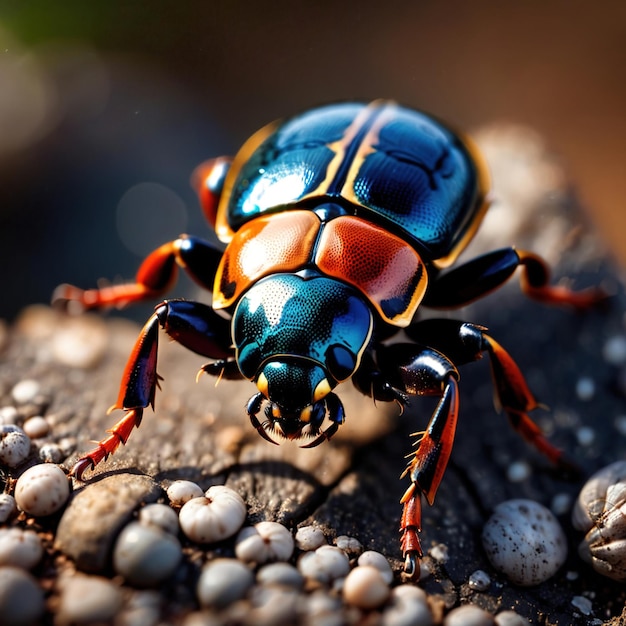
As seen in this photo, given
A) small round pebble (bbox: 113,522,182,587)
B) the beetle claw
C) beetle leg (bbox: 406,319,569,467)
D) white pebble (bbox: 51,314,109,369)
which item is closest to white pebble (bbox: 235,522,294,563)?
small round pebble (bbox: 113,522,182,587)

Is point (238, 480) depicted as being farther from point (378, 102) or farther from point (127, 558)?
point (378, 102)

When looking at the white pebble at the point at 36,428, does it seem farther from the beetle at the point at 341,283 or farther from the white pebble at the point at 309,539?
the white pebble at the point at 309,539

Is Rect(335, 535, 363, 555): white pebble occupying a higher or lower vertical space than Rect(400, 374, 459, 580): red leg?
lower

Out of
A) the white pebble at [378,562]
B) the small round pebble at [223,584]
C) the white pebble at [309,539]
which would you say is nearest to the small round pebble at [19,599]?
the small round pebble at [223,584]

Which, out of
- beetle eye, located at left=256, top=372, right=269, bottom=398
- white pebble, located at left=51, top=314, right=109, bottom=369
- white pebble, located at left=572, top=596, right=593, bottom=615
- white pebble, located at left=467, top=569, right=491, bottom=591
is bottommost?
white pebble, located at left=572, top=596, right=593, bottom=615

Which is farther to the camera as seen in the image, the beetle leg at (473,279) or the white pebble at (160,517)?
the beetle leg at (473,279)

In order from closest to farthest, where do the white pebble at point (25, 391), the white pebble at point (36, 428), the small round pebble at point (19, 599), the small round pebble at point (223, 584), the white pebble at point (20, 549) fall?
the small round pebble at point (19, 599), the small round pebble at point (223, 584), the white pebble at point (20, 549), the white pebble at point (36, 428), the white pebble at point (25, 391)

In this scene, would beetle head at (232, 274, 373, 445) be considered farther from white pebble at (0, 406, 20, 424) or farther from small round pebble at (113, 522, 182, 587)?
white pebble at (0, 406, 20, 424)
